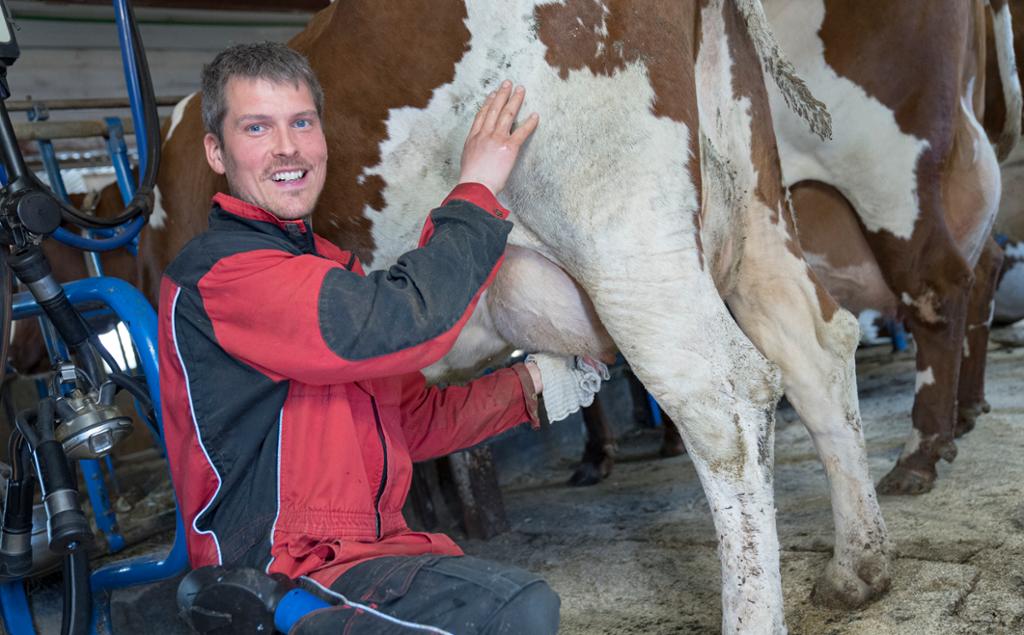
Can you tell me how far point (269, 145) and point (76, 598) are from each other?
937 millimetres

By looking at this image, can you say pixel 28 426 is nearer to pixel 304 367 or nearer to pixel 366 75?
pixel 304 367

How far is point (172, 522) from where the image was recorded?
2.99 meters

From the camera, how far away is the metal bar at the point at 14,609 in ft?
6.01

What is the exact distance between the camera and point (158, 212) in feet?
8.60

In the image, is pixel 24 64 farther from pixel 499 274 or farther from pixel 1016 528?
pixel 1016 528

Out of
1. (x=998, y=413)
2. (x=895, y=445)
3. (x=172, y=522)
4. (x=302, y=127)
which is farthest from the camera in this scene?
(x=998, y=413)

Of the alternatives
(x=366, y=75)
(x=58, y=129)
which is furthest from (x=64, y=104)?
(x=366, y=75)

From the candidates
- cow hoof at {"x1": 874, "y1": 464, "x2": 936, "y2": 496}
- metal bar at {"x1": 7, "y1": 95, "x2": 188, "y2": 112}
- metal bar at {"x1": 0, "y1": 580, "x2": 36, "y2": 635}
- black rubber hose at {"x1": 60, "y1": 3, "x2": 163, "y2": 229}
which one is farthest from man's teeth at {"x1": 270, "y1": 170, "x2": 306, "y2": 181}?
cow hoof at {"x1": 874, "y1": 464, "x2": 936, "y2": 496}

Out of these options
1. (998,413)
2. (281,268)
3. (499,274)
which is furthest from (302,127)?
(998,413)

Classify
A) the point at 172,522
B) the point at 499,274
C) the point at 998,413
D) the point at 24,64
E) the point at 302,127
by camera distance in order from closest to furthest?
the point at 302,127 < the point at 499,274 < the point at 172,522 < the point at 998,413 < the point at 24,64

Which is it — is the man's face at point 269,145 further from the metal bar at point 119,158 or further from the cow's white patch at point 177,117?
the metal bar at point 119,158

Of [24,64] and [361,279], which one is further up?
[24,64]

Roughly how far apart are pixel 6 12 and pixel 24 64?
139 inches

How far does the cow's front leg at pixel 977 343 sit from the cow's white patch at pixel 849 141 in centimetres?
103
